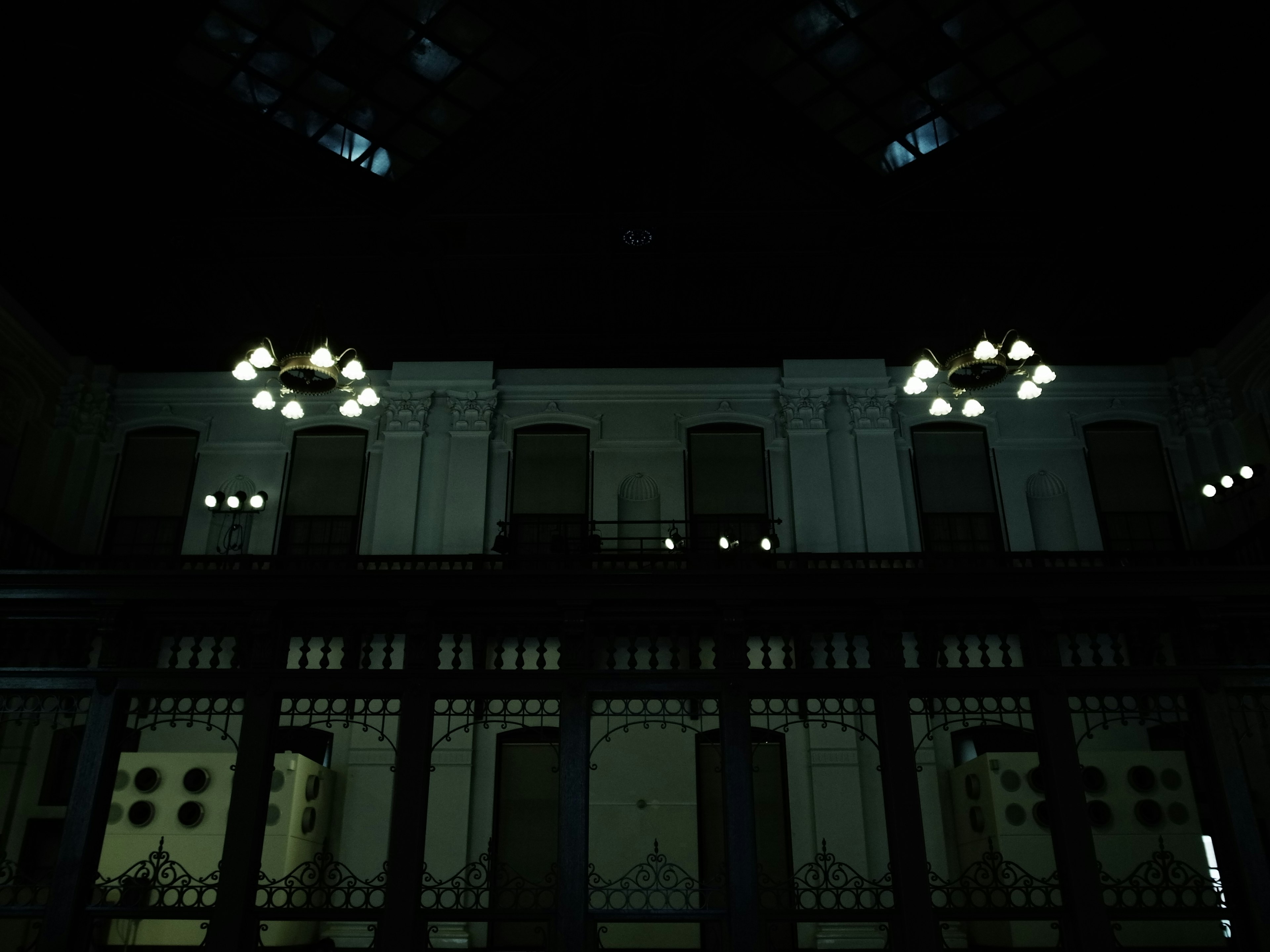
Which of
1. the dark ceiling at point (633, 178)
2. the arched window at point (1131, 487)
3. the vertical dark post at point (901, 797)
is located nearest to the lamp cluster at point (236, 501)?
the dark ceiling at point (633, 178)

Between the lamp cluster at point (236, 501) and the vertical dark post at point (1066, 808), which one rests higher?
the lamp cluster at point (236, 501)

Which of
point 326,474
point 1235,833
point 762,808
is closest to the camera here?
point 1235,833

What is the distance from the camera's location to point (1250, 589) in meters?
6.86

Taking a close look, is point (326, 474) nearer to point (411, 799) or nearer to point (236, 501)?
point (236, 501)

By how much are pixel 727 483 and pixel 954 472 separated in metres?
3.41

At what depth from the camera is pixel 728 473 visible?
48.4ft

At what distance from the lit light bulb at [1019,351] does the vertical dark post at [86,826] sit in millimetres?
8207

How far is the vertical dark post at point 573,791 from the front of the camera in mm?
6395

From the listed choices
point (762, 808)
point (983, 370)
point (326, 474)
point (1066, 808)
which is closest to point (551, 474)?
point (326, 474)

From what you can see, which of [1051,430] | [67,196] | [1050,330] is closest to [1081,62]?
[1050,330]

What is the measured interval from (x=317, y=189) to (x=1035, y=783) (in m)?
10.7

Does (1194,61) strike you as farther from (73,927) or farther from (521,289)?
(73,927)

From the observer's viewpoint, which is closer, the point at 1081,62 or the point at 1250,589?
the point at 1250,589

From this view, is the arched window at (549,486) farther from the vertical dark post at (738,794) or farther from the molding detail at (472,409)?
the vertical dark post at (738,794)
